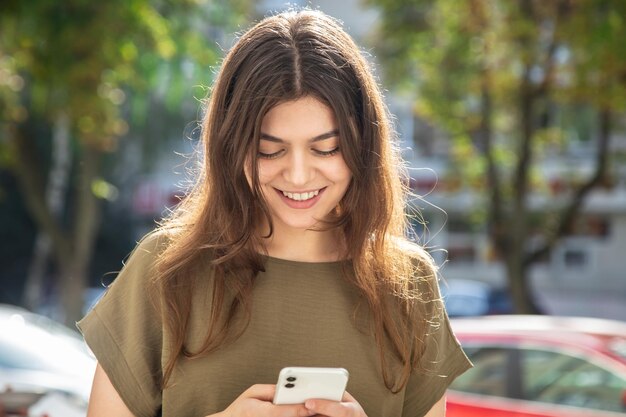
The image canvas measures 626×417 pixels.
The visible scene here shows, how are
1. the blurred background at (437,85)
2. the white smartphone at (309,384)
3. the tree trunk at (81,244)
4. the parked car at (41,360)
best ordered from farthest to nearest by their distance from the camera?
the tree trunk at (81,244) < the blurred background at (437,85) < the parked car at (41,360) < the white smartphone at (309,384)

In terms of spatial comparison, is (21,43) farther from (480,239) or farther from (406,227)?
(480,239)

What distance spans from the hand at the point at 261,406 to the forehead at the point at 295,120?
46cm

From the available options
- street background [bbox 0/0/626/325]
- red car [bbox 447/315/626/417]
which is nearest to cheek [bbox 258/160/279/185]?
red car [bbox 447/315/626/417]

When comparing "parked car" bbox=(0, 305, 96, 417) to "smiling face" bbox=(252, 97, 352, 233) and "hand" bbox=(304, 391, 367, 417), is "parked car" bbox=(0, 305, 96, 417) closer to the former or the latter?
"smiling face" bbox=(252, 97, 352, 233)

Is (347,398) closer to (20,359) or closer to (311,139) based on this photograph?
(311,139)

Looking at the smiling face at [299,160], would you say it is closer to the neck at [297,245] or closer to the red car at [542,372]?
the neck at [297,245]

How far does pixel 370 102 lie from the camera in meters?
2.00

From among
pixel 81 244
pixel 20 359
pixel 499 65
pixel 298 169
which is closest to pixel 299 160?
pixel 298 169

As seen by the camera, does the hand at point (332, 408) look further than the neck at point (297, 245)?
No

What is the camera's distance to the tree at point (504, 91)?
13.9 m

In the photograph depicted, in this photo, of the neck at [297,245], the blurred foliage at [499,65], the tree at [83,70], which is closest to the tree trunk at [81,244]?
the tree at [83,70]

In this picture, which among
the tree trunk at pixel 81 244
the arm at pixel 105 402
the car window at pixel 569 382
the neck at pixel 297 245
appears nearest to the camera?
the arm at pixel 105 402

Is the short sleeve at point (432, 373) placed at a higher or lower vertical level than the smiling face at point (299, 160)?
lower

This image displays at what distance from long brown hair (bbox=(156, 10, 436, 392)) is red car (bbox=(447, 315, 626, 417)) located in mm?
4008
